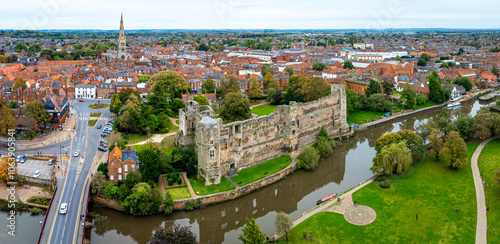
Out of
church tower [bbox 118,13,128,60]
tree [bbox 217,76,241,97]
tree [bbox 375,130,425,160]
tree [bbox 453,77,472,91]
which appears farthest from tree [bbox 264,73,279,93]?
church tower [bbox 118,13,128,60]

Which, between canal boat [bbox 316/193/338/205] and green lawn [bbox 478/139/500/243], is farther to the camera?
canal boat [bbox 316/193/338/205]

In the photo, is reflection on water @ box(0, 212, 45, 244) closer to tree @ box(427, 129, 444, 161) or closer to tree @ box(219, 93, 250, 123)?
tree @ box(219, 93, 250, 123)

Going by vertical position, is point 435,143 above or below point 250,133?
below

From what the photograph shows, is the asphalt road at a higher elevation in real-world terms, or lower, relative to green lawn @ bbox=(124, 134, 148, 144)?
lower

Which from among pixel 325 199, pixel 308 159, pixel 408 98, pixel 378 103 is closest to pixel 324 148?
pixel 308 159

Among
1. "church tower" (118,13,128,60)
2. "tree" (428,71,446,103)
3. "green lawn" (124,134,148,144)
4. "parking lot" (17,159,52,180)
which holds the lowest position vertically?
"parking lot" (17,159,52,180)

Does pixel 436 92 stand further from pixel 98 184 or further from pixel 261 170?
pixel 98 184

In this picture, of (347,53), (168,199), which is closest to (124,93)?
(168,199)

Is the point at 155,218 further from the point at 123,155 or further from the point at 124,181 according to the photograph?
the point at 123,155
